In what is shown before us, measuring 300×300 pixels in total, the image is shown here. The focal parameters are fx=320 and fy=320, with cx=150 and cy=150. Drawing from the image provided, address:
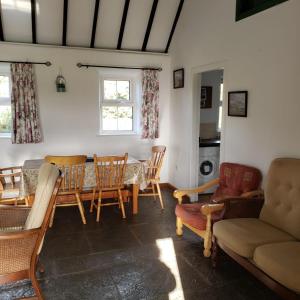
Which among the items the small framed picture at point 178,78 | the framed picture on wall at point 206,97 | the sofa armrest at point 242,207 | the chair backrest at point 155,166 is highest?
the small framed picture at point 178,78

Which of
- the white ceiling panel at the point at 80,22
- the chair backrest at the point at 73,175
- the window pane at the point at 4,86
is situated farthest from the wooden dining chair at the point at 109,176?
the white ceiling panel at the point at 80,22

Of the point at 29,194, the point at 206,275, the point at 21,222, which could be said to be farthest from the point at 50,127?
the point at 206,275

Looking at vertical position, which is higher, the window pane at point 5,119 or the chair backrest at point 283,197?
the window pane at point 5,119

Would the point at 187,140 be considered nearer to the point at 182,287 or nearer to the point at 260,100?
the point at 260,100

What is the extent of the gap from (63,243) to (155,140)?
2.82m

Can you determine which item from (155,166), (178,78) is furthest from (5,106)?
(178,78)

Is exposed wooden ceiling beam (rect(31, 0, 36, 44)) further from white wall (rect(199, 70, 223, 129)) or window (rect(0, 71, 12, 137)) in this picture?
white wall (rect(199, 70, 223, 129))

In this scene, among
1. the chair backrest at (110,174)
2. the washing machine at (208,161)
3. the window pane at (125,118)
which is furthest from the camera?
the window pane at (125,118)

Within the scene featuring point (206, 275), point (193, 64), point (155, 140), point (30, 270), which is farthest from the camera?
point (155, 140)

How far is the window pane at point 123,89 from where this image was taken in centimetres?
566

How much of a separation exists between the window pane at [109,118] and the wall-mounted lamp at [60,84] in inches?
30.8

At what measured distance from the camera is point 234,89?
3.92 meters

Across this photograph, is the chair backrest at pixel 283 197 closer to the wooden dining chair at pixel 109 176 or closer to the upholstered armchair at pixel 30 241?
the wooden dining chair at pixel 109 176

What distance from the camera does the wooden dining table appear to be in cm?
390
